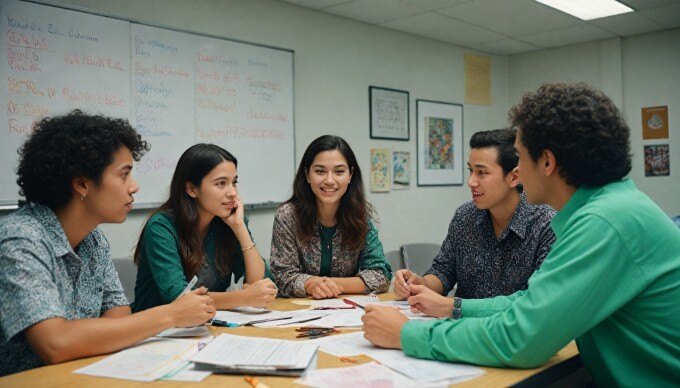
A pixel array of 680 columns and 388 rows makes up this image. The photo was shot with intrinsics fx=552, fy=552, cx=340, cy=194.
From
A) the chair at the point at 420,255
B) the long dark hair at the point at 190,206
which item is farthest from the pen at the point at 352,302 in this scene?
the chair at the point at 420,255

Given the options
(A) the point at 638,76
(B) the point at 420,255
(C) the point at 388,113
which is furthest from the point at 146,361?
(A) the point at 638,76

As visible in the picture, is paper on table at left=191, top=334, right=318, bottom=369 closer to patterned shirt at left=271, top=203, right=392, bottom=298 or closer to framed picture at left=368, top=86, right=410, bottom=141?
patterned shirt at left=271, top=203, right=392, bottom=298

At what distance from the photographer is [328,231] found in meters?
2.59

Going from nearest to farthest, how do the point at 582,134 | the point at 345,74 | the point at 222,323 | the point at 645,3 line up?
the point at 582,134, the point at 222,323, the point at 645,3, the point at 345,74

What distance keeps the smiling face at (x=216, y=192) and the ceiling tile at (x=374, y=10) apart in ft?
7.48

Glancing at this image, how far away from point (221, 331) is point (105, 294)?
420mm

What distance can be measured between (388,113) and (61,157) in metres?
3.55

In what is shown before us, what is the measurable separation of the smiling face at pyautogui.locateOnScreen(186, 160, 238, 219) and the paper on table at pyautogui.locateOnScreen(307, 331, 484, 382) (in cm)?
89

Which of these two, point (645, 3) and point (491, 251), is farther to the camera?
point (645, 3)

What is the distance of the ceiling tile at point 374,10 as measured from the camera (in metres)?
4.11

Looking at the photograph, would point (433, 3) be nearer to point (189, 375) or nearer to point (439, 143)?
point (439, 143)

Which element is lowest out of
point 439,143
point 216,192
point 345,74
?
point 216,192

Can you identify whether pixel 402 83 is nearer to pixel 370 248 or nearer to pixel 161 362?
pixel 370 248

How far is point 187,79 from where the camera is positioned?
3496mm
